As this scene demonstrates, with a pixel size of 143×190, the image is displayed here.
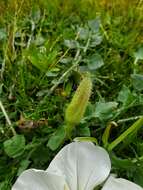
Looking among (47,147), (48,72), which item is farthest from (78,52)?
(47,147)

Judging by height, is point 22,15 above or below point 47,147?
above

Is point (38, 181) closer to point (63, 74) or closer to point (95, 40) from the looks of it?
point (63, 74)

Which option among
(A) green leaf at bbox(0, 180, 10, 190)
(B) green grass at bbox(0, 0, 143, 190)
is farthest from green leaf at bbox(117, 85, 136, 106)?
(A) green leaf at bbox(0, 180, 10, 190)

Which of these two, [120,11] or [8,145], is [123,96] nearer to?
[8,145]

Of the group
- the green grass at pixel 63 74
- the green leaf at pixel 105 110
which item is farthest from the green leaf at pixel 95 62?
the green leaf at pixel 105 110

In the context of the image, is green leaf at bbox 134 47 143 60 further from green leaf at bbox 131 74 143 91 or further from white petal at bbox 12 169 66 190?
white petal at bbox 12 169 66 190

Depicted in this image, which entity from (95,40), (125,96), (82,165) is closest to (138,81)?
(125,96)
